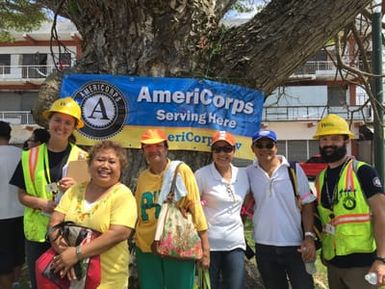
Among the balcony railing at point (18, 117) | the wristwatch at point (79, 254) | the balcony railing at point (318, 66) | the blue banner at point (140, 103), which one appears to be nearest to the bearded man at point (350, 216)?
the blue banner at point (140, 103)

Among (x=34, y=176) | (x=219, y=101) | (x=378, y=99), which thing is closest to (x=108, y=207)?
(x=34, y=176)

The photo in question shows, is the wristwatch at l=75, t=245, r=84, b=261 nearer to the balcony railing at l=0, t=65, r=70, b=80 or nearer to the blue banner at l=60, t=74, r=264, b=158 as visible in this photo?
the blue banner at l=60, t=74, r=264, b=158

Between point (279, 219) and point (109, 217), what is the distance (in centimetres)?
157

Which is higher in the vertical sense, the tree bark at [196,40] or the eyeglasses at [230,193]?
the tree bark at [196,40]

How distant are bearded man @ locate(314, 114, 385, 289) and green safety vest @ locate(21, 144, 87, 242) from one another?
201 cm

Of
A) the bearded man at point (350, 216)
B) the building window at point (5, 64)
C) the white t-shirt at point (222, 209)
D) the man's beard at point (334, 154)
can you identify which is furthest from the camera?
the building window at point (5, 64)

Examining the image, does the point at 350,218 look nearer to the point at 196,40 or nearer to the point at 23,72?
the point at 196,40

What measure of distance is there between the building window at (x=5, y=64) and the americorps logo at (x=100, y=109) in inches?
1384

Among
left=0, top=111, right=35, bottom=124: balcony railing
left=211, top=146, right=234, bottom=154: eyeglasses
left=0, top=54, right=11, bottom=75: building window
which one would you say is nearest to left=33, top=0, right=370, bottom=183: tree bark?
left=211, top=146, right=234, bottom=154: eyeglasses

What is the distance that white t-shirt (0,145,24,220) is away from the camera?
5.09m

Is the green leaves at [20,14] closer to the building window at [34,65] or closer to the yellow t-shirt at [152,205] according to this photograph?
the yellow t-shirt at [152,205]

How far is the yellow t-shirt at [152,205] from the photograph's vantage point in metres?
4.19

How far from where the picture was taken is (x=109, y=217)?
3646 mm

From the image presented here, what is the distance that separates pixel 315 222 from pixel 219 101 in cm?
163
